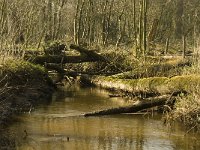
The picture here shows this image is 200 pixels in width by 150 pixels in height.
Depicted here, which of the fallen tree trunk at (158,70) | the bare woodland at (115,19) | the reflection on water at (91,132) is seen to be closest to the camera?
the reflection on water at (91,132)

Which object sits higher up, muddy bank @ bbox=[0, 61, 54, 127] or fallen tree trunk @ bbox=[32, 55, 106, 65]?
fallen tree trunk @ bbox=[32, 55, 106, 65]

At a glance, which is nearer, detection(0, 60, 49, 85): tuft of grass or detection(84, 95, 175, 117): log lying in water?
detection(84, 95, 175, 117): log lying in water

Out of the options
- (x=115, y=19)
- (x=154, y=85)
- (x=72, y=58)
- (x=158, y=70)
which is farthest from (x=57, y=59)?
(x=115, y=19)

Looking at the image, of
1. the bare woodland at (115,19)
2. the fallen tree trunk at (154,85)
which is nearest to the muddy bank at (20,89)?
the fallen tree trunk at (154,85)

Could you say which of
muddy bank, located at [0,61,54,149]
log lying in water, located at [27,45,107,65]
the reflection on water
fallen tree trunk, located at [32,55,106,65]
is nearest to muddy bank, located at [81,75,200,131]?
the reflection on water

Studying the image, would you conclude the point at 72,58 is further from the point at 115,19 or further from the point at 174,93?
the point at 115,19

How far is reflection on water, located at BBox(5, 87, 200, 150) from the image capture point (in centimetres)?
890

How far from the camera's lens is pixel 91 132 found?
1020 centimetres

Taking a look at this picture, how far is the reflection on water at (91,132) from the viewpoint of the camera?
8898 mm

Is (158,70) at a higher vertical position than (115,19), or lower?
lower

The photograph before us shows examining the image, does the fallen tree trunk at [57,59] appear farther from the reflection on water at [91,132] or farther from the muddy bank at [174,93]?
the reflection on water at [91,132]

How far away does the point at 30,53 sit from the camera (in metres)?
20.1

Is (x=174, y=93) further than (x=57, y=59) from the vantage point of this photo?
No

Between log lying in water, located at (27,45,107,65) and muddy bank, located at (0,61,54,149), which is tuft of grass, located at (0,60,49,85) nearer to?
muddy bank, located at (0,61,54,149)
